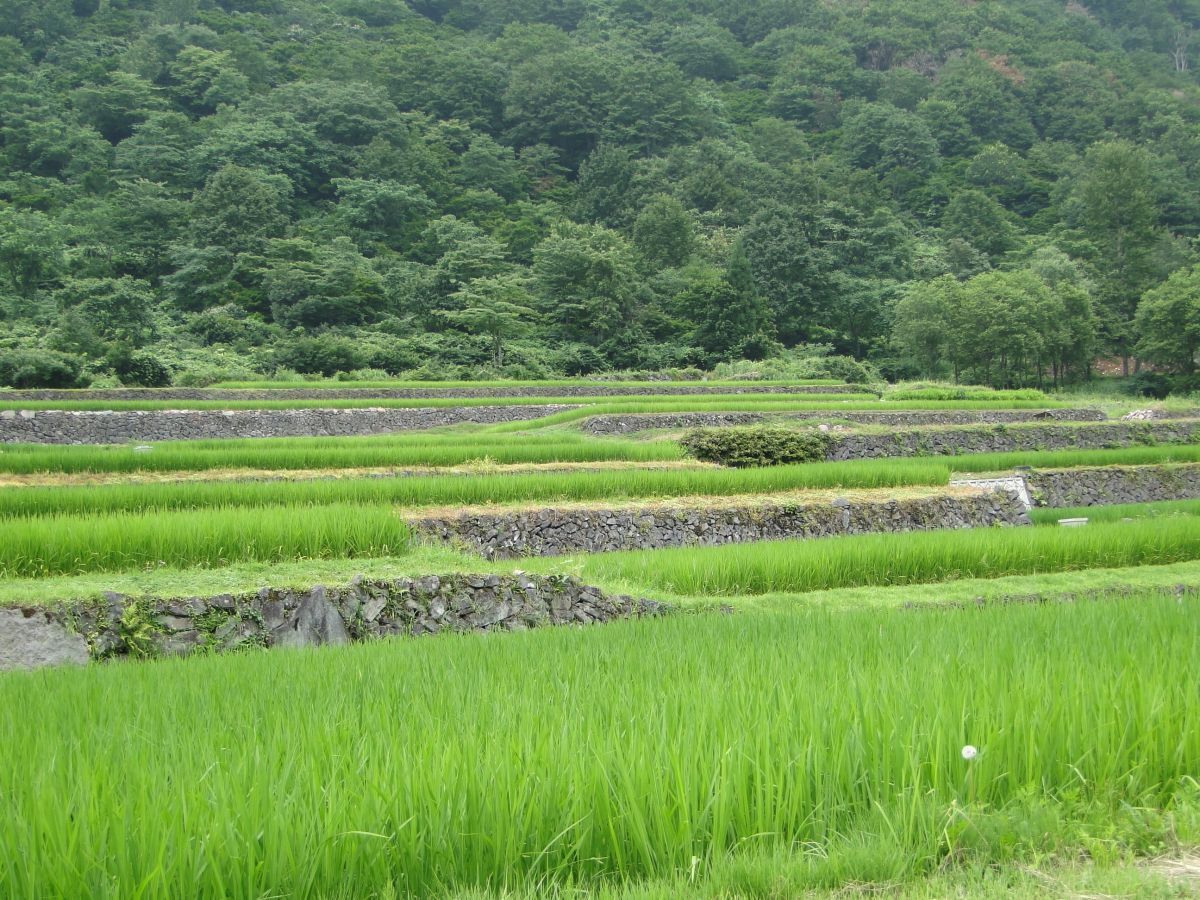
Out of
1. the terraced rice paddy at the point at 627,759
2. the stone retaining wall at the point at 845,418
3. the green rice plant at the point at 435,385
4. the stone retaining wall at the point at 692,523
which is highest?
the green rice plant at the point at 435,385

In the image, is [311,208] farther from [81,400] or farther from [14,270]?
[81,400]

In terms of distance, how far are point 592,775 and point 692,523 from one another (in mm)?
9552

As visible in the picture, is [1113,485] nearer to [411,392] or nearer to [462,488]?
[462,488]

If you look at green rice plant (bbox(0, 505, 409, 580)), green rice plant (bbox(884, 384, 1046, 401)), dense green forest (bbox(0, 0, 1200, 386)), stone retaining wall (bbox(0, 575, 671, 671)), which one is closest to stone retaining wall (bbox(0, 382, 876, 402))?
green rice plant (bbox(884, 384, 1046, 401))

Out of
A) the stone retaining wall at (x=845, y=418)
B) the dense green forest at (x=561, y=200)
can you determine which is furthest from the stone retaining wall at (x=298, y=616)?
the dense green forest at (x=561, y=200)

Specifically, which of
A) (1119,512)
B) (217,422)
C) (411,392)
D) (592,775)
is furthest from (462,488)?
(411,392)

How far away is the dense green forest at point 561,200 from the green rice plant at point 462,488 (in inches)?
817

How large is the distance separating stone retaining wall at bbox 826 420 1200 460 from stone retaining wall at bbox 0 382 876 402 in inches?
448

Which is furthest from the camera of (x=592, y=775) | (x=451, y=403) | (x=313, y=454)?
(x=451, y=403)

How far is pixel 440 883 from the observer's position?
9.14 feet

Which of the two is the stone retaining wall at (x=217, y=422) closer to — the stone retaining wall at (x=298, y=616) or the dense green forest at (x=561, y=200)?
the dense green forest at (x=561, y=200)

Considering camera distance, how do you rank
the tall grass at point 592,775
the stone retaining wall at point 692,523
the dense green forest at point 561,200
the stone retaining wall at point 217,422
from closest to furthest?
1. the tall grass at point 592,775
2. the stone retaining wall at point 692,523
3. the stone retaining wall at point 217,422
4. the dense green forest at point 561,200

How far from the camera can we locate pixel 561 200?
6694 centimetres

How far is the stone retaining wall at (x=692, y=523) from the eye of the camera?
11516mm
